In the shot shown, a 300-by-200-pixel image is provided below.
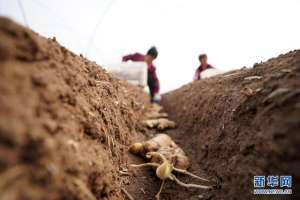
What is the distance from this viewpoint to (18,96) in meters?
0.66

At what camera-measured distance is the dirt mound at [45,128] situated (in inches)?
23.8

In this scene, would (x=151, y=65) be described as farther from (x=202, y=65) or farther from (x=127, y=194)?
(x=127, y=194)

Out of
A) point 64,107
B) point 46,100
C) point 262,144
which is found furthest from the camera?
point 262,144

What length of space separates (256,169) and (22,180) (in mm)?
980

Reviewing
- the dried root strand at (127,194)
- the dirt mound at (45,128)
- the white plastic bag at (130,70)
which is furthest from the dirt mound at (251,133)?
the white plastic bag at (130,70)

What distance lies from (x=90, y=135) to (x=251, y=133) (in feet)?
2.82

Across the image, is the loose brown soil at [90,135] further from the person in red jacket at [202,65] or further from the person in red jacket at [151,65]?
the person in red jacket at [202,65]

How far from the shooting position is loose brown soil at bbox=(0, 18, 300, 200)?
64cm

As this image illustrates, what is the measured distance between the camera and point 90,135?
3.73 ft

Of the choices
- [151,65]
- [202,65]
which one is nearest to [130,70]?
[151,65]

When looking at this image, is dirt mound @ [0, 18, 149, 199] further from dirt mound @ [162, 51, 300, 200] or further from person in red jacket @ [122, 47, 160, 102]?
person in red jacket @ [122, 47, 160, 102]

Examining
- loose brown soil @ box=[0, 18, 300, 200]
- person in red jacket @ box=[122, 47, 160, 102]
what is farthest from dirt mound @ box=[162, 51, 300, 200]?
person in red jacket @ box=[122, 47, 160, 102]

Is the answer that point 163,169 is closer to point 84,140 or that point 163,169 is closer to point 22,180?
point 84,140

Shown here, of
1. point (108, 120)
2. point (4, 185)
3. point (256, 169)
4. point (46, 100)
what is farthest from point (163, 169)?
point (4, 185)
